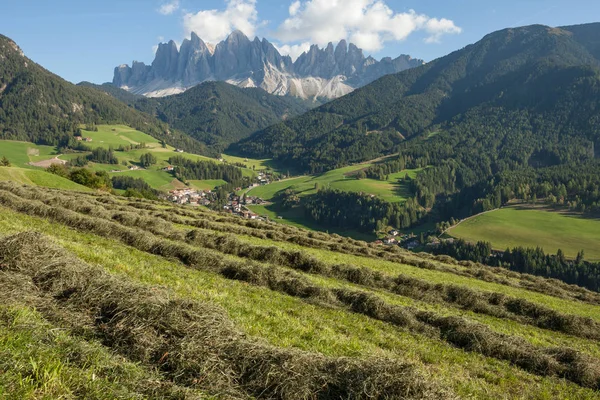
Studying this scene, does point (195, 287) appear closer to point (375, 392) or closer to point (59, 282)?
point (59, 282)

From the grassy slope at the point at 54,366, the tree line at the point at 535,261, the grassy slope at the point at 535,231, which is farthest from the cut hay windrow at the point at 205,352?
the grassy slope at the point at 535,231

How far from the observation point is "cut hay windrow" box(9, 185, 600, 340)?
71.3ft

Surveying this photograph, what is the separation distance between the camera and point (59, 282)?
991 cm

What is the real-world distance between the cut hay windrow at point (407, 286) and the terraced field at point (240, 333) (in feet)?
0.42

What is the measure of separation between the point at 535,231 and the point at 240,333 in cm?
18810

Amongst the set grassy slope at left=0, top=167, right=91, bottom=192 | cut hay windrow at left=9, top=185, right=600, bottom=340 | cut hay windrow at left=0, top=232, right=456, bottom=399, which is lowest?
cut hay windrow at left=9, top=185, right=600, bottom=340

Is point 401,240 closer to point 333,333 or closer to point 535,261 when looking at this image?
point 535,261

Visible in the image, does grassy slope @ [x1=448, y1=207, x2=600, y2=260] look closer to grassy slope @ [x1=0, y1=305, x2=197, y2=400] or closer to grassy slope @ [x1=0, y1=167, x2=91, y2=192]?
grassy slope @ [x1=0, y1=167, x2=91, y2=192]

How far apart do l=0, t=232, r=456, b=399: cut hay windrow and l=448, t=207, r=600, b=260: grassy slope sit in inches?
6414

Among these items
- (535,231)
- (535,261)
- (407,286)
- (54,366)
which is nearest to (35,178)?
(407,286)

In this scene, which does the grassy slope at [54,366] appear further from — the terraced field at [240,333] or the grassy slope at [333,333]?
the grassy slope at [333,333]

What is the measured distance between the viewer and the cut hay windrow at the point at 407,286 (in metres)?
21.7

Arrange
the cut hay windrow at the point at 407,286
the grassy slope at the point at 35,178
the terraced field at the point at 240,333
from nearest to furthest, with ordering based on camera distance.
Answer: the terraced field at the point at 240,333 → the cut hay windrow at the point at 407,286 → the grassy slope at the point at 35,178

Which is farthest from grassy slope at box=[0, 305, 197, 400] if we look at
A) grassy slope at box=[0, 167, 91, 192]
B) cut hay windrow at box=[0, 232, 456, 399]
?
grassy slope at box=[0, 167, 91, 192]
